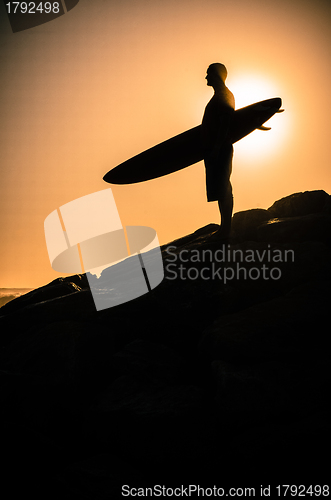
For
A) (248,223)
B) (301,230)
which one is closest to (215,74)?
(248,223)

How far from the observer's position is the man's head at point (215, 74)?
19.5ft

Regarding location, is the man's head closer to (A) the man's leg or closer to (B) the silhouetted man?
(B) the silhouetted man

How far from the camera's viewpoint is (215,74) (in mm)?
5961

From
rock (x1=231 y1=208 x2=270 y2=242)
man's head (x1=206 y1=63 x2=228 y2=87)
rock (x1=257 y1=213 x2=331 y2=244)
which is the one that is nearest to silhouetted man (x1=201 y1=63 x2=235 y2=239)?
man's head (x1=206 y1=63 x2=228 y2=87)

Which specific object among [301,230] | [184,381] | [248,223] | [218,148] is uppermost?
[218,148]

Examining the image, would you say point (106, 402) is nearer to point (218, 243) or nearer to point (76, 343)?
point (76, 343)

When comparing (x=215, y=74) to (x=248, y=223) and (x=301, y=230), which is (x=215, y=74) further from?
(x=301, y=230)

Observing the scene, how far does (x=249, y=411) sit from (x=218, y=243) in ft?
12.1

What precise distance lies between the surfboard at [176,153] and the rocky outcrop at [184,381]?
2406 mm

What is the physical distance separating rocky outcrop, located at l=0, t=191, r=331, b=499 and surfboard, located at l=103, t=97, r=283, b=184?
241cm

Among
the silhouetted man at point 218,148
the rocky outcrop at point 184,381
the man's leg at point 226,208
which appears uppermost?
the silhouetted man at point 218,148

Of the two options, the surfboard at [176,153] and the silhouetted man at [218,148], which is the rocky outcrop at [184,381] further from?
the surfboard at [176,153]

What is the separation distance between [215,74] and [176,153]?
187 cm

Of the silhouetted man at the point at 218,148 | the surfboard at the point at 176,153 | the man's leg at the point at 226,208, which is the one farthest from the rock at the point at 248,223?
the surfboard at the point at 176,153
